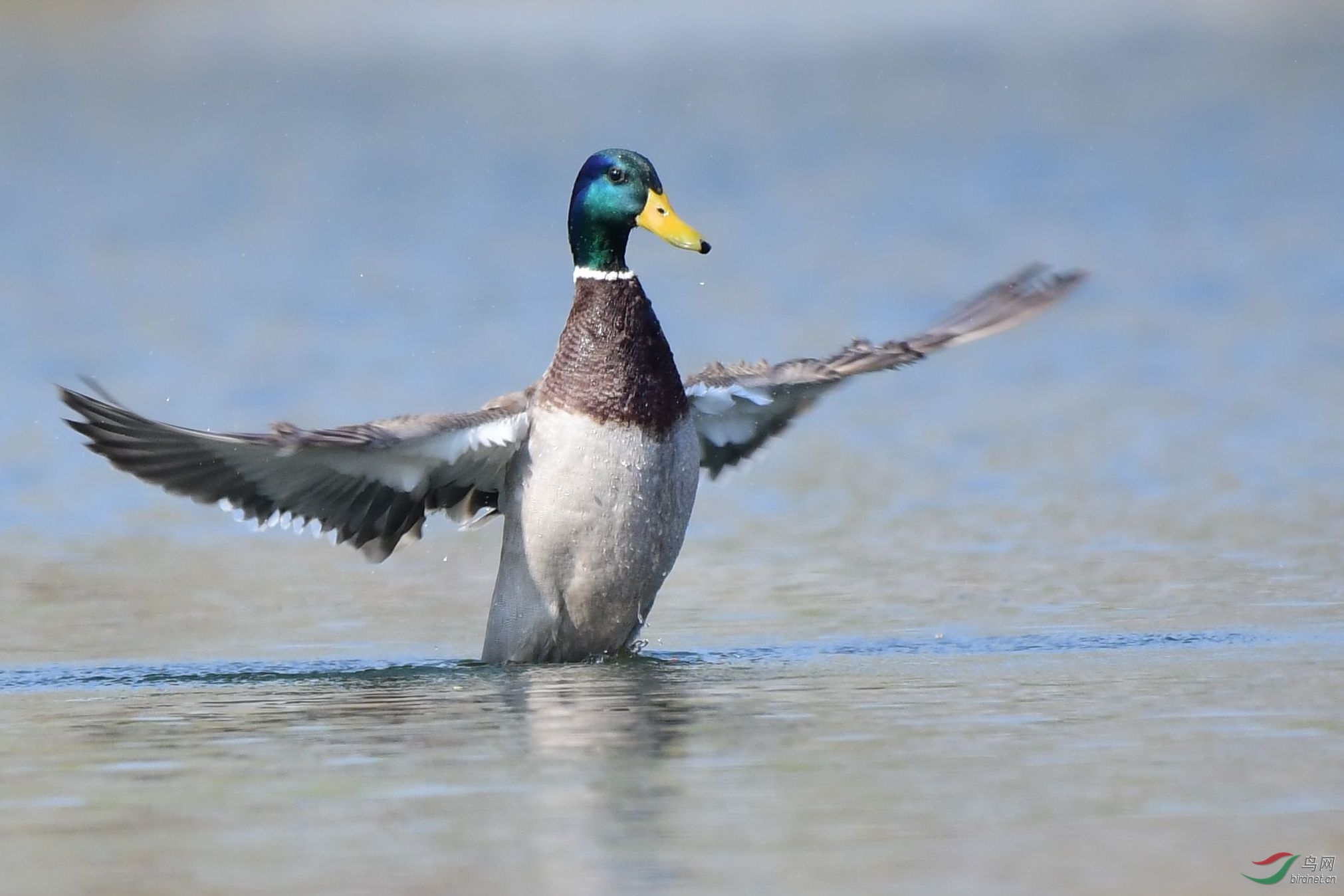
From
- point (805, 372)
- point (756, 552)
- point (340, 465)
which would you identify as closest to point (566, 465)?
point (340, 465)

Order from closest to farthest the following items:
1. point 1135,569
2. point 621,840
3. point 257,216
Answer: point 621,840
point 1135,569
point 257,216

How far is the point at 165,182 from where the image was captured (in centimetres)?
3281

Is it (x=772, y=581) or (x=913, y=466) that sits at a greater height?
(x=913, y=466)

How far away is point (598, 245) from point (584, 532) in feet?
3.86

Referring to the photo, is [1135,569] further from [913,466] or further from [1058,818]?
[1058,818]

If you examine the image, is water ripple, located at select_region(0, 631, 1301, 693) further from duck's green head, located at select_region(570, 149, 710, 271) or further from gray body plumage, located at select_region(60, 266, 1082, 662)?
duck's green head, located at select_region(570, 149, 710, 271)

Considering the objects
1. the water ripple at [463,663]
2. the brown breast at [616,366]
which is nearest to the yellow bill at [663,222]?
the brown breast at [616,366]

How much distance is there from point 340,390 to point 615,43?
121 feet

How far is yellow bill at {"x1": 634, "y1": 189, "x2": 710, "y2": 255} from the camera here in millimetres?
9391

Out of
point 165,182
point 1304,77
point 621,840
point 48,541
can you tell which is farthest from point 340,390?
point 1304,77

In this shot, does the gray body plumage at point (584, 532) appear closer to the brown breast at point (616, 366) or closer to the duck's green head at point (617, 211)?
the brown breast at point (616, 366)

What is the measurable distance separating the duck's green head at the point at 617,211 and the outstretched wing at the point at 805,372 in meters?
0.66

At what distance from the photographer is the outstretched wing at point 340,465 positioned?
8.54 metres

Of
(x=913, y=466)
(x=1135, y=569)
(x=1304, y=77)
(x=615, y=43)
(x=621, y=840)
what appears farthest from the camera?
(x=615, y=43)
